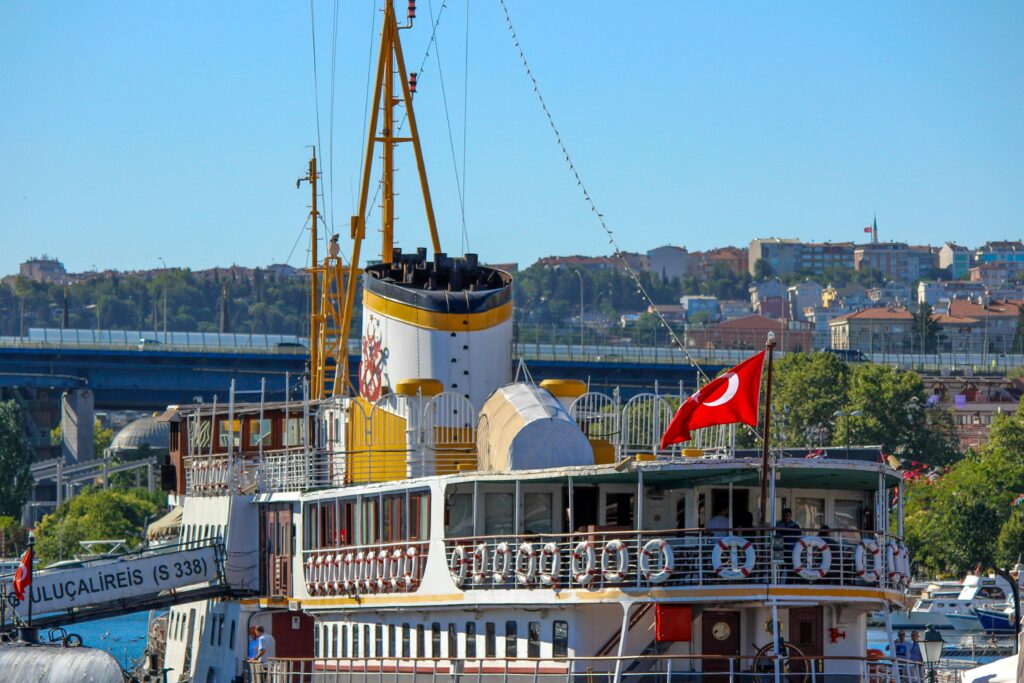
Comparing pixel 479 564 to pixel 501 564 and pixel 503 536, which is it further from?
pixel 503 536

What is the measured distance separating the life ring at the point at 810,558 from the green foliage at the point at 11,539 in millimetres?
103578

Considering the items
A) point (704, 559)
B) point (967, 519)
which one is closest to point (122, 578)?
point (704, 559)

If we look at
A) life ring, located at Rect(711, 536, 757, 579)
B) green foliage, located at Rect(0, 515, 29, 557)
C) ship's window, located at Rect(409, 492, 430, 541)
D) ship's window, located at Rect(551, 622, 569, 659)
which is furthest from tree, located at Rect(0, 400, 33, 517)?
life ring, located at Rect(711, 536, 757, 579)

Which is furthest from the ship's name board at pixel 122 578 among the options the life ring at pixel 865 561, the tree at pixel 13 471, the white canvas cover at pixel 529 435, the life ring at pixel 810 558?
the tree at pixel 13 471

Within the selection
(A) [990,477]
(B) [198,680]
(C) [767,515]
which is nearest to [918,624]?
(A) [990,477]

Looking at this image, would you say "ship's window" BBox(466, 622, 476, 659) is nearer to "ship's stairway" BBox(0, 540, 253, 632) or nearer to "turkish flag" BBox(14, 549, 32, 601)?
"ship's stairway" BBox(0, 540, 253, 632)

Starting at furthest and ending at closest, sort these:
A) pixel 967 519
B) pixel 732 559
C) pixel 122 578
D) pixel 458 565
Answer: pixel 967 519, pixel 122 578, pixel 458 565, pixel 732 559

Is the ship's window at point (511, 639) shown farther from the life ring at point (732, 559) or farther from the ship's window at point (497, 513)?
the life ring at point (732, 559)

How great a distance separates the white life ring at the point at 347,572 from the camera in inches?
1657

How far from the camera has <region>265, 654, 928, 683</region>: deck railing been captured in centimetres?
3500

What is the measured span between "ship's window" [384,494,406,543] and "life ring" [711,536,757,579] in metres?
7.83

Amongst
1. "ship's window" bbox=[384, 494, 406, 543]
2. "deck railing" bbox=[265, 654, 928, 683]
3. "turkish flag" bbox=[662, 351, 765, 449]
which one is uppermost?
"turkish flag" bbox=[662, 351, 765, 449]

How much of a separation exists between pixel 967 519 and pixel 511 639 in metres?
76.7

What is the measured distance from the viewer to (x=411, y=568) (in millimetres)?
39594
